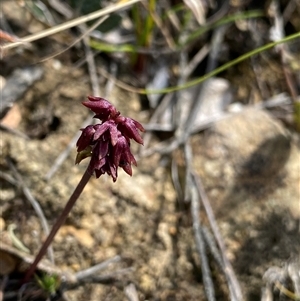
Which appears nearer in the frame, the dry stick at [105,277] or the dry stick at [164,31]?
the dry stick at [105,277]

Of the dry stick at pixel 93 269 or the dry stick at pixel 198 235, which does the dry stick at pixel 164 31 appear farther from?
the dry stick at pixel 93 269

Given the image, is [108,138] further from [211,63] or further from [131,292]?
[211,63]

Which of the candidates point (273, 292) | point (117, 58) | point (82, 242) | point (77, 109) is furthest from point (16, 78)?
point (273, 292)

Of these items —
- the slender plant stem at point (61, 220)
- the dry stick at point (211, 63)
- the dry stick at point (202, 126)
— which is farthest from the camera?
the dry stick at point (211, 63)

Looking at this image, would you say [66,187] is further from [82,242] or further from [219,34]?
[219,34]

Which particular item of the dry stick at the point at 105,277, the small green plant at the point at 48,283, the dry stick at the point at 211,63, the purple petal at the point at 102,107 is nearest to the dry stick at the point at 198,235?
the dry stick at the point at 211,63

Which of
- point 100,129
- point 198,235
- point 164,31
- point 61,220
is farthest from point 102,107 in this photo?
point 164,31

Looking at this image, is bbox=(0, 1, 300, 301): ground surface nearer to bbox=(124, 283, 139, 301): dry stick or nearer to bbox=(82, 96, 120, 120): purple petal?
bbox=(124, 283, 139, 301): dry stick

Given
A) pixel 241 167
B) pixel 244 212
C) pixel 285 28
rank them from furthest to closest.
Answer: pixel 285 28
pixel 241 167
pixel 244 212
